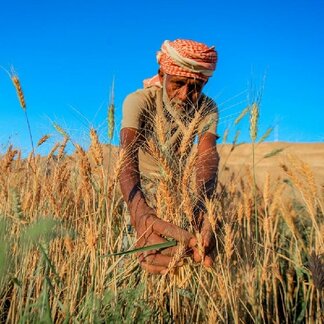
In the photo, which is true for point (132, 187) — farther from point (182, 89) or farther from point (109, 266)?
point (182, 89)

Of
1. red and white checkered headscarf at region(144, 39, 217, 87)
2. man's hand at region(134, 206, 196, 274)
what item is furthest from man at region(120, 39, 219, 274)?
man's hand at region(134, 206, 196, 274)

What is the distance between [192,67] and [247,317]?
1.10 meters

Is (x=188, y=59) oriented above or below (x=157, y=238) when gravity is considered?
above

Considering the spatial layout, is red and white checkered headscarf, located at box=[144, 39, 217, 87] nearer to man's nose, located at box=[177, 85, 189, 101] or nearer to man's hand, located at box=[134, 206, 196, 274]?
man's nose, located at box=[177, 85, 189, 101]

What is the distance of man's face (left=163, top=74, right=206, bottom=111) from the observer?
222 centimetres

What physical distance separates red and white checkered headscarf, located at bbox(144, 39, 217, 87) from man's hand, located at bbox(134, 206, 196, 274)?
947mm

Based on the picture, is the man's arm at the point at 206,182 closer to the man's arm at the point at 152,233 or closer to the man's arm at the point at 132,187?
the man's arm at the point at 152,233

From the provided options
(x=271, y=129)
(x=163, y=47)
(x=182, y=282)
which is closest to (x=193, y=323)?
(x=182, y=282)

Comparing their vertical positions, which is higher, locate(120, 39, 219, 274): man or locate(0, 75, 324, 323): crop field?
locate(120, 39, 219, 274): man

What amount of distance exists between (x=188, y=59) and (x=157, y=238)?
1084mm

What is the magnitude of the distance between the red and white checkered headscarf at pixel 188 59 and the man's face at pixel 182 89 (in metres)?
0.03

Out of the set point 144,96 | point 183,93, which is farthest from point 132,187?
point 144,96

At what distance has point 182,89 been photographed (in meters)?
2.23

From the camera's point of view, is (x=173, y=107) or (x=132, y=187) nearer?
(x=132, y=187)
